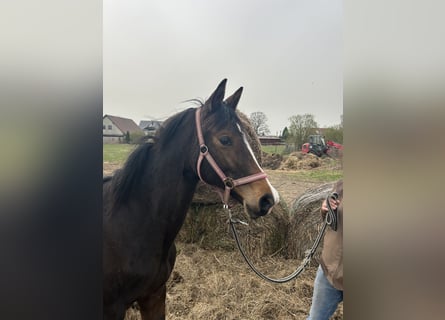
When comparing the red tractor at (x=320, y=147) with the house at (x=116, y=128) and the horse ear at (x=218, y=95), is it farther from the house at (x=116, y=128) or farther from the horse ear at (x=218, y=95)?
the house at (x=116, y=128)

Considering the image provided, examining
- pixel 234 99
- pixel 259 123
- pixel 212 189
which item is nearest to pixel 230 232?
pixel 212 189

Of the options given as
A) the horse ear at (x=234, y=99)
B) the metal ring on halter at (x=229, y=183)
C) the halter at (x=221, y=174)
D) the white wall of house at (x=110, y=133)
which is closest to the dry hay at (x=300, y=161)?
the halter at (x=221, y=174)

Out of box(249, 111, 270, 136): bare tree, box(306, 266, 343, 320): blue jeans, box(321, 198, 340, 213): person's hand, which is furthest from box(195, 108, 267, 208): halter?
box(306, 266, 343, 320): blue jeans

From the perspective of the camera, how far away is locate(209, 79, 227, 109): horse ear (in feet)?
5.09
